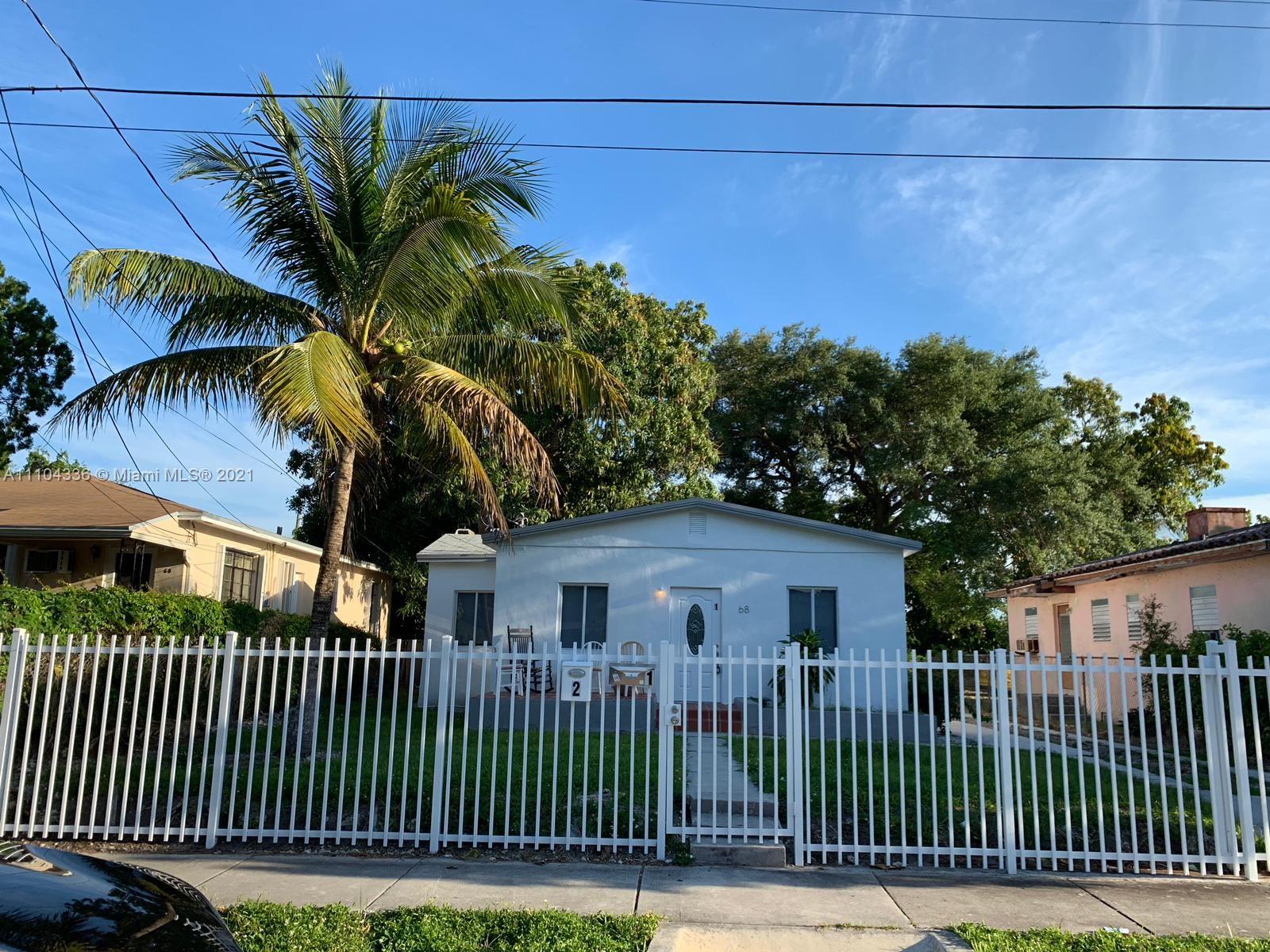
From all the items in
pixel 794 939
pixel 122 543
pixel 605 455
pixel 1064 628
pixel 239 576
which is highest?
pixel 605 455

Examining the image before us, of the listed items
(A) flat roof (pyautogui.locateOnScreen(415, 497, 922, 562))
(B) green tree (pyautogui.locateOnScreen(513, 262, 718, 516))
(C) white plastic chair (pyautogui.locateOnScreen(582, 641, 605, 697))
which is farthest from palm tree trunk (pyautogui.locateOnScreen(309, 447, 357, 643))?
(B) green tree (pyautogui.locateOnScreen(513, 262, 718, 516))

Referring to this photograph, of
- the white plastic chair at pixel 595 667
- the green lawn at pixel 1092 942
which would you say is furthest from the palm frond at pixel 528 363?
the green lawn at pixel 1092 942

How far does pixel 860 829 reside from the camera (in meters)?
8.22

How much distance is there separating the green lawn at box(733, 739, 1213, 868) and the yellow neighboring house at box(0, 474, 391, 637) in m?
11.9

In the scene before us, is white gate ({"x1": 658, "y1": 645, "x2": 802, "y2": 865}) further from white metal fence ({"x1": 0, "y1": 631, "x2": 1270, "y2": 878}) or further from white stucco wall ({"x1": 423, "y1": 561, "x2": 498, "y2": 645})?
white stucco wall ({"x1": 423, "y1": 561, "x2": 498, "y2": 645})

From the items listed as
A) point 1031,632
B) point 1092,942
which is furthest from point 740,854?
point 1031,632

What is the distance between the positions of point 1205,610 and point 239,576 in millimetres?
19756

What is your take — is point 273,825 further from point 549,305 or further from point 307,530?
point 307,530

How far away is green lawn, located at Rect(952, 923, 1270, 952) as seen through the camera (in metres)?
5.47

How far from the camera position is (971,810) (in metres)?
8.70

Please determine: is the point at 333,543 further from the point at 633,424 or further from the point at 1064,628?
the point at 1064,628

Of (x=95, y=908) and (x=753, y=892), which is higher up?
(x=95, y=908)

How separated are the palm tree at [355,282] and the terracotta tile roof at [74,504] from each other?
5664 mm

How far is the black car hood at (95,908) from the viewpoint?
Answer: 3369 millimetres
